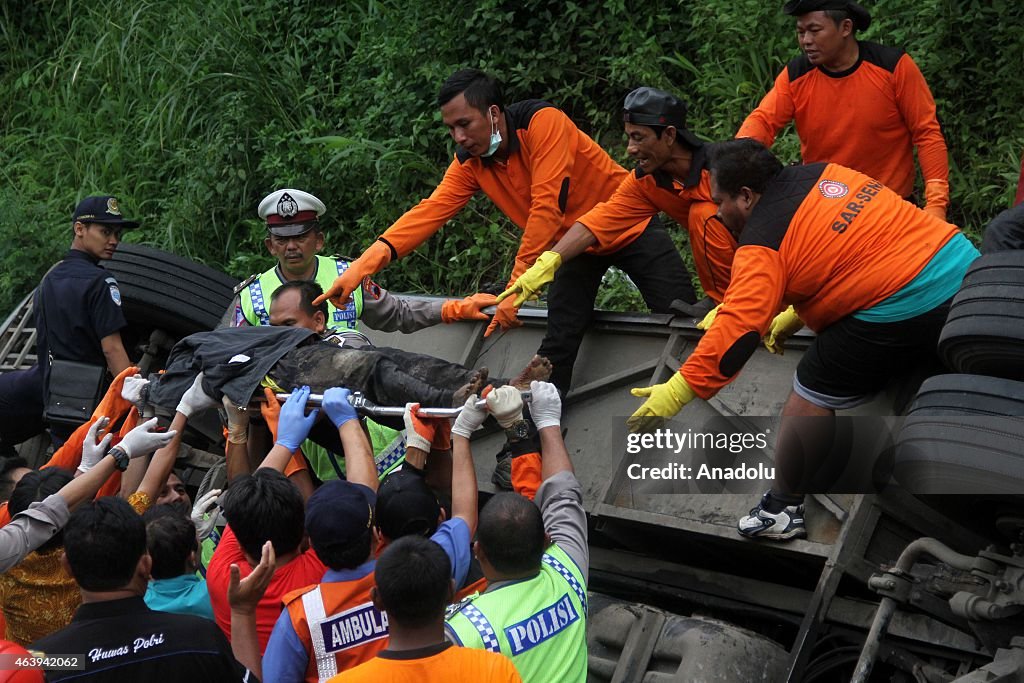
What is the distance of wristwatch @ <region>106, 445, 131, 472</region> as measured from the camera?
4.45 meters

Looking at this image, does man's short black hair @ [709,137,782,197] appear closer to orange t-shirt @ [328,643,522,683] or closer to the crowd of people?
the crowd of people

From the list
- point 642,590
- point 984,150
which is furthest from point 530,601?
point 984,150

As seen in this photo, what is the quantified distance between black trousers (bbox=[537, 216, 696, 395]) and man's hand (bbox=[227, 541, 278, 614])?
219 centimetres

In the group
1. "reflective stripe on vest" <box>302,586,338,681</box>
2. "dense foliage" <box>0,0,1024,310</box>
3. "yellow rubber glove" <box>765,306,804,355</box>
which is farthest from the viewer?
"dense foliage" <box>0,0,1024,310</box>

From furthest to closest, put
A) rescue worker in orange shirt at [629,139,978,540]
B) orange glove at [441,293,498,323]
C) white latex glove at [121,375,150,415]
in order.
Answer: orange glove at [441,293,498,323] < white latex glove at [121,375,150,415] < rescue worker in orange shirt at [629,139,978,540]

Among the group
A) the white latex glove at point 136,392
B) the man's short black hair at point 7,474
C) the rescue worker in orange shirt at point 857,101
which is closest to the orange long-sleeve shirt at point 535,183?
the rescue worker in orange shirt at point 857,101

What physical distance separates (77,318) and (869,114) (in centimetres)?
390

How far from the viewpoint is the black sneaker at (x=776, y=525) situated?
4.35m

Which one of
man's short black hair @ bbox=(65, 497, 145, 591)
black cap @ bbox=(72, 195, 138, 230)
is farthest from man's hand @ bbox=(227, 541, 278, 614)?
black cap @ bbox=(72, 195, 138, 230)

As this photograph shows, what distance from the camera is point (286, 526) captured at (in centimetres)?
359

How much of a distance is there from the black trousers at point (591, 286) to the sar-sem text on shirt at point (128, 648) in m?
2.62

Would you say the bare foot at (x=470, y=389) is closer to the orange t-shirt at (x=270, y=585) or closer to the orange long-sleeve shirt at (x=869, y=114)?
the orange t-shirt at (x=270, y=585)

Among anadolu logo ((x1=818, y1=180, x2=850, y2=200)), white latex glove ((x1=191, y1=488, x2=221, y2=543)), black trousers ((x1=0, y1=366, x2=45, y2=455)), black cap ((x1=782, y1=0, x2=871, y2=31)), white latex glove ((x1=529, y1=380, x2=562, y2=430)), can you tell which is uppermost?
black cap ((x1=782, y1=0, x2=871, y2=31))

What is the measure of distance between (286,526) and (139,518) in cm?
41
